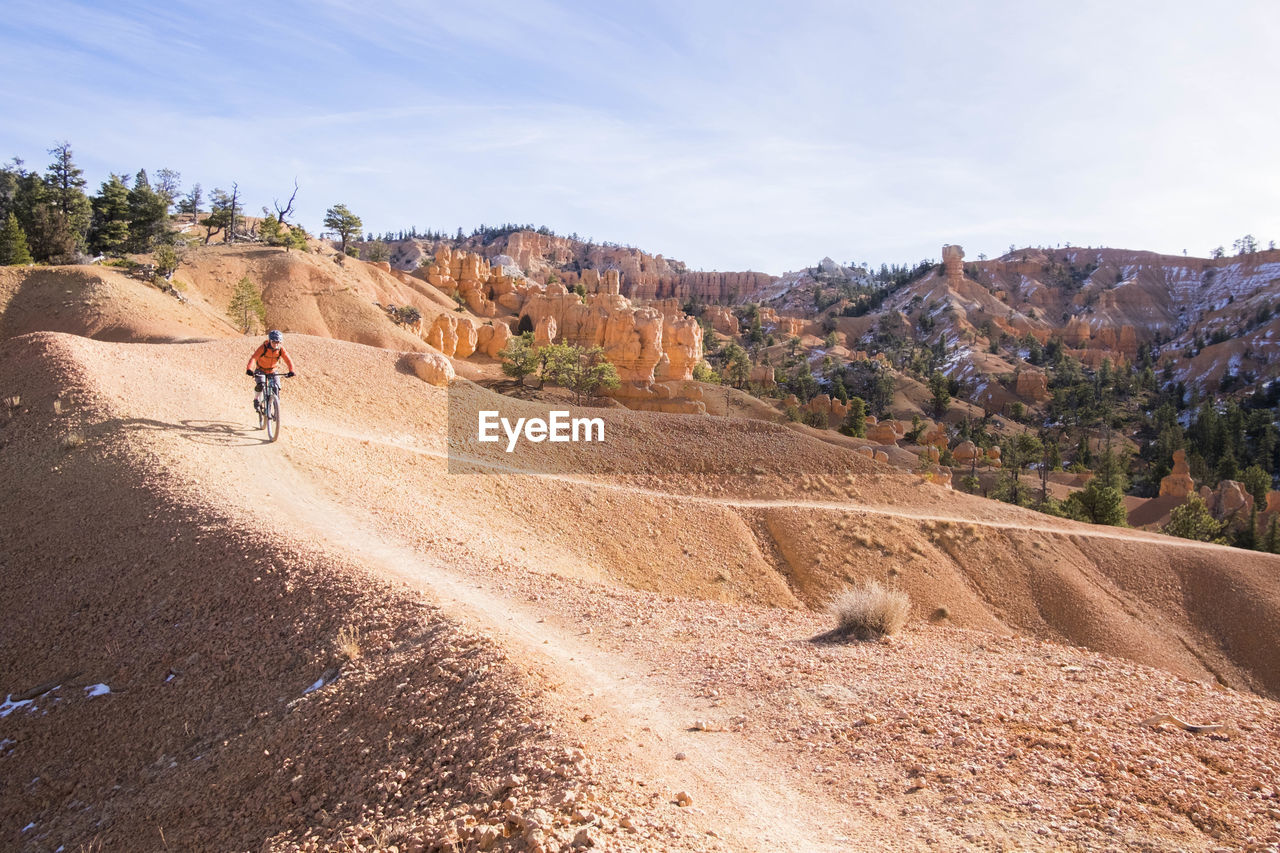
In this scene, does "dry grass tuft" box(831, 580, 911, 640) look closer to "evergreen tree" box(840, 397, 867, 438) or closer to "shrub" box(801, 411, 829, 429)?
"evergreen tree" box(840, 397, 867, 438)

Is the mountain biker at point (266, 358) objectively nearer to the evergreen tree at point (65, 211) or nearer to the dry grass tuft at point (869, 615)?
the dry grass tuft at point (869, 615)

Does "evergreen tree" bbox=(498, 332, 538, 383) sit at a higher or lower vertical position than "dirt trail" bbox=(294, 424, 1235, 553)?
higher

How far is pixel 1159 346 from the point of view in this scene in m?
112

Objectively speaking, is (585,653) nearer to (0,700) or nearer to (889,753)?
(889,753)

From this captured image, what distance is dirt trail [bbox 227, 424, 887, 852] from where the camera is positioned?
4.41 meters

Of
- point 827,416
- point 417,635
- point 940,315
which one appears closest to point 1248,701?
point 417,635

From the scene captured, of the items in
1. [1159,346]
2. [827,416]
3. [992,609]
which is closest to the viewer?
[992,609]

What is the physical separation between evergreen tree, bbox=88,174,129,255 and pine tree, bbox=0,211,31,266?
847 cm

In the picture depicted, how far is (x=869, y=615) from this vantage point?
28.8ft

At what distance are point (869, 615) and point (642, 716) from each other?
4177 mm

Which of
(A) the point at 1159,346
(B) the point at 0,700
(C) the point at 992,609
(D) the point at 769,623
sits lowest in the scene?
(C) the point at 992,609

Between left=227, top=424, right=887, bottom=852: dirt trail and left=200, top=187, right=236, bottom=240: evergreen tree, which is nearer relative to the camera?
left=227, top=424, right=887, bottom=852: dirt trail

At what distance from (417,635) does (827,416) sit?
57.8 meters

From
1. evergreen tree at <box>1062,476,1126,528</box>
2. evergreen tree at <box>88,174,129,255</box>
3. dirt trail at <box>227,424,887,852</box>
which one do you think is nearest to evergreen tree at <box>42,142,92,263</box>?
evergreen tree at <box>88,174,129,255</box>
